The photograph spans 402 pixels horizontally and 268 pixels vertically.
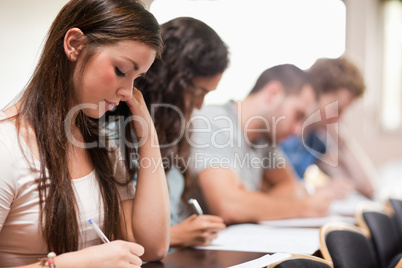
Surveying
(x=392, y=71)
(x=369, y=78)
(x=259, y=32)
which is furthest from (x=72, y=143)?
(x=392, y=71)

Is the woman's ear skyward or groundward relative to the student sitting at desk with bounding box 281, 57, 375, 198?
skyward

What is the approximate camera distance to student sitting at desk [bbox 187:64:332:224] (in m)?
2.15

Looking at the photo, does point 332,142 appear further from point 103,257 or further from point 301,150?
point 103,257

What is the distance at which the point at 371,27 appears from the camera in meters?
5.44

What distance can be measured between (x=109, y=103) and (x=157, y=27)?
0.80 feet

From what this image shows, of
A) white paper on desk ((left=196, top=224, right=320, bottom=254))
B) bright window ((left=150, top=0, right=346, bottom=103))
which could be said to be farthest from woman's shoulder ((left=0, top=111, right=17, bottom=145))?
white paper on desk ((left=196, top=224, right=320, bottom=254))

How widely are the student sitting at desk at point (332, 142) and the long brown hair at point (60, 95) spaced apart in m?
2.00

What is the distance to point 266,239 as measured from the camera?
1.95 meters

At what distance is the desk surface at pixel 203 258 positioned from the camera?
5.01 feet

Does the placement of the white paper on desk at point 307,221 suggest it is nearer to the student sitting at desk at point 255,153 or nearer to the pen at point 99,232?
the student sitting at desk at point 255,153

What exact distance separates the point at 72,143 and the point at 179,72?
0.65m

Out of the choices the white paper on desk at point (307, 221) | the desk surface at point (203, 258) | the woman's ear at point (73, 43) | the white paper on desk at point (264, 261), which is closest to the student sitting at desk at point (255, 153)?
the white paper on desk at point (307, 221)

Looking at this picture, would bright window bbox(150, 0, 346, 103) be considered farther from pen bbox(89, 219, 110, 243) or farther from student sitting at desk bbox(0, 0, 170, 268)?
pen bbox(89, 219, 110, 243)

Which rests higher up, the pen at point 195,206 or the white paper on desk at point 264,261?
the pen at point 195,206
